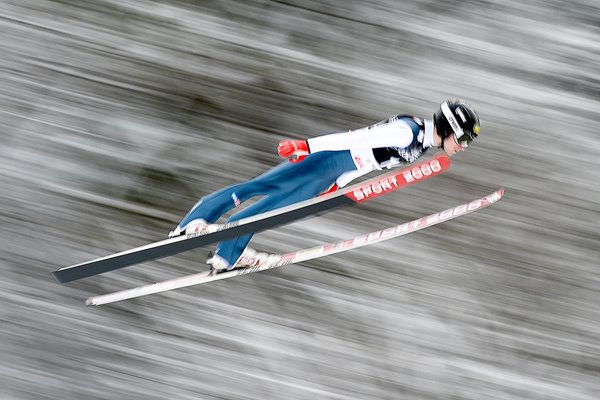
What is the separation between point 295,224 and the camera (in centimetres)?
518

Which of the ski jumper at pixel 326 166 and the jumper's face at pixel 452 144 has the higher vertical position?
the jumper's face at pixel 452 144

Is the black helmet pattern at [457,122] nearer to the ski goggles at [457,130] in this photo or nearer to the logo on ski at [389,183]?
the ski goggles at [457,130]

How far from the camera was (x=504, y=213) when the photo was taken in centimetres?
520

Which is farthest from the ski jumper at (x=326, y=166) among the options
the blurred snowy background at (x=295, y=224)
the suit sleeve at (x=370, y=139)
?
the blurred snowy background at (x=295, y=224)

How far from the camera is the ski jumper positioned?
4055 millimetres

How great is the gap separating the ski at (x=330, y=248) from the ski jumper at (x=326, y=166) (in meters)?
0.25

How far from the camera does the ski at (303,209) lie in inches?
165

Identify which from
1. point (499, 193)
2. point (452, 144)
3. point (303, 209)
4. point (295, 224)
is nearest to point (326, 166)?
point (303, 209)

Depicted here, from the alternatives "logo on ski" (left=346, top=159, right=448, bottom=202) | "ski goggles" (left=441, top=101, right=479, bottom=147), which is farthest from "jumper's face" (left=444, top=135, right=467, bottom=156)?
"logo on ski" (left=346, top=159, right=448, bottom=202)

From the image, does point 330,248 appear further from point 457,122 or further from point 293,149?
point 457,122

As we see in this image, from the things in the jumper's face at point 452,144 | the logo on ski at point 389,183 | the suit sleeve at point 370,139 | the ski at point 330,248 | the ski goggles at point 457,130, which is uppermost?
the ski goggles at point 457,130

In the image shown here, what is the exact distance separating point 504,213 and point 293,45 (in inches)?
69.2

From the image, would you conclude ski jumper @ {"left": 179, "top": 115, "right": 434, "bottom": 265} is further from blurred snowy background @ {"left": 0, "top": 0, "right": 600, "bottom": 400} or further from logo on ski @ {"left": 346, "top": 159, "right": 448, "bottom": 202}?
blurred snowy background @ {"left": 0, "top": 0, "right": 600, "bottom": 400}

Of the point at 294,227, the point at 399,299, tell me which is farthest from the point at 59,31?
the point at 399,299
